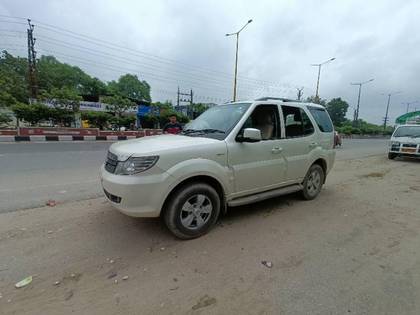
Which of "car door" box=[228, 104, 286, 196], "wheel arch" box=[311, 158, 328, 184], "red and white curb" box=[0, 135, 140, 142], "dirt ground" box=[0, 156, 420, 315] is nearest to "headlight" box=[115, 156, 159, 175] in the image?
"dirt ground" box=[0, 156, 420, 315]

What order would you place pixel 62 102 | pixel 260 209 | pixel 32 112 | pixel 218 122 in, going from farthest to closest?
pixel 62 102
pixel 32 112
pixel 260 209
pixel 218 122

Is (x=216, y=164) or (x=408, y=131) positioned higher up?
(x=408, y=131)

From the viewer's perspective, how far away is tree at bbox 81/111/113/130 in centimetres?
2378

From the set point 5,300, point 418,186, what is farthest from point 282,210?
point 418,186

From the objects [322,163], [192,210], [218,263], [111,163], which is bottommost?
[218,263]

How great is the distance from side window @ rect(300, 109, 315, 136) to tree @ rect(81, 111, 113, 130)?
2321cm

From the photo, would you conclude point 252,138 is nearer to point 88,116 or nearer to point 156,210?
point 156,210

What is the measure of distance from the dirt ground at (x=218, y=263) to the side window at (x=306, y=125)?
1466mm

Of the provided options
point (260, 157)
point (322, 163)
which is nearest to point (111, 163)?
point (260, 157)

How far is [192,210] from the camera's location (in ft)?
10.6

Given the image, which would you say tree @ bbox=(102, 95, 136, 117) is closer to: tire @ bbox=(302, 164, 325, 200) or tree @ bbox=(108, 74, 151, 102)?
tire @ bbox=(302, 164, 325, 200)

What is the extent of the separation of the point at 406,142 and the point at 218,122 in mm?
10822

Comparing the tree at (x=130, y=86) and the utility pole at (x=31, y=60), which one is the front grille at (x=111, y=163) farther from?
the tree at (x=130, y=86)

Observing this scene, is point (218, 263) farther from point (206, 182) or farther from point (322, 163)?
point (322, 163)
